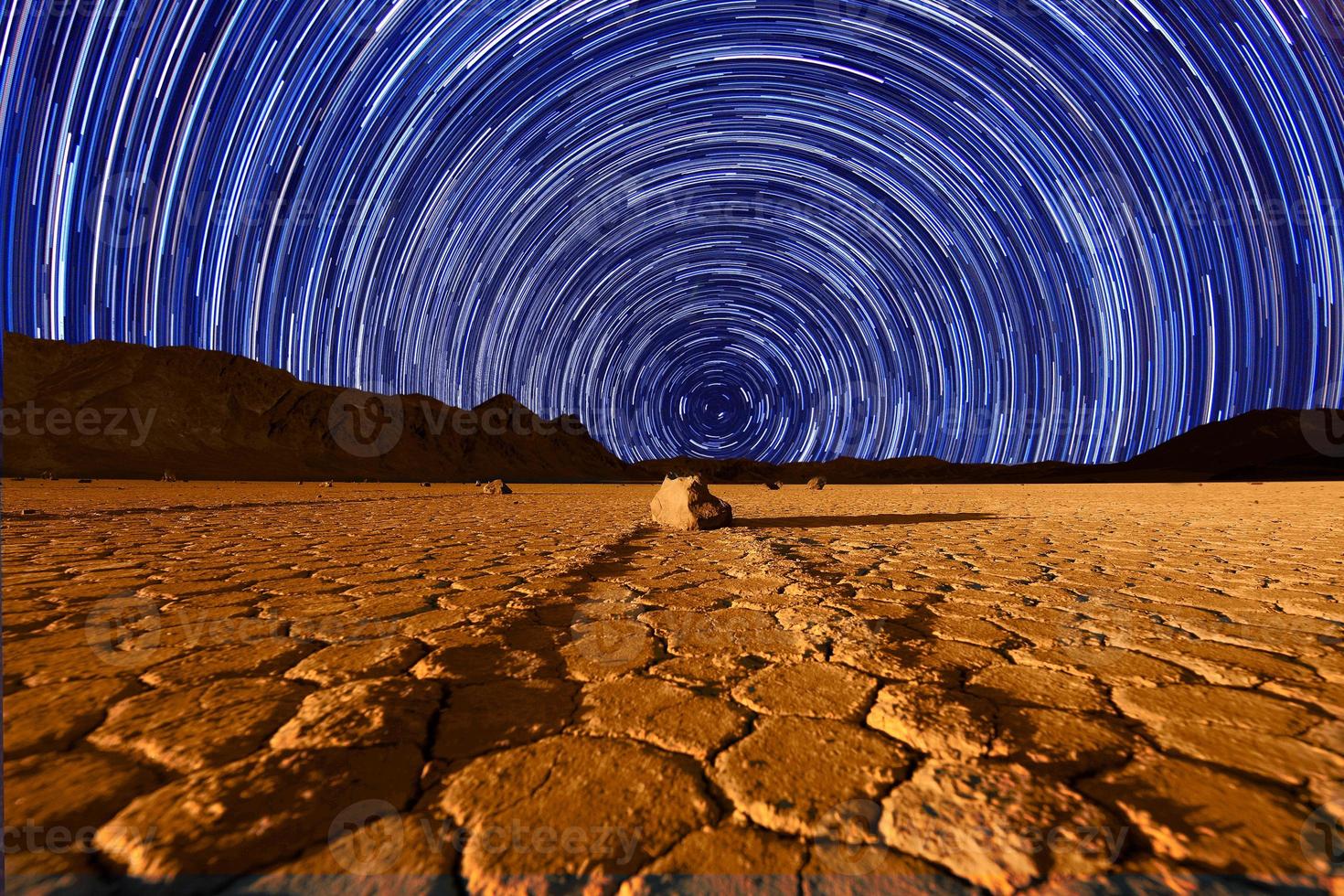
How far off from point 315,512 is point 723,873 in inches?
360

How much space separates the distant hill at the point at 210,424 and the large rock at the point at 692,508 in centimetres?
2505

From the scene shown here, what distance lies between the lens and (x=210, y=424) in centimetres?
3034

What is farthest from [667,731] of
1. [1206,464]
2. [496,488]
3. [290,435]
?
[1206,464]

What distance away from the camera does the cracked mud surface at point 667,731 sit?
0.91m

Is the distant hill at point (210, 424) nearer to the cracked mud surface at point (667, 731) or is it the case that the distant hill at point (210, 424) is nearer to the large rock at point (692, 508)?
the large rock at point (692, 508)

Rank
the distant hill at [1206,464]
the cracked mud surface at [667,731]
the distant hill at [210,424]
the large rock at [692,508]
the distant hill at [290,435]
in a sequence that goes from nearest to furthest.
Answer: the cracked mud surface at [667,731] < the large rock at [692,508] < the distant hill at [210,424] < the distant hill at [290,435] < the distant hill at [1206,464]

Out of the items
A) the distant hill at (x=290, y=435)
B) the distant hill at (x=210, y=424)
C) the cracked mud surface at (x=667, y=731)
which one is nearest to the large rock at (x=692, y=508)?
the cracked mud surface at (x=667, y=731)

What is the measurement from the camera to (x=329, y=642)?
6.71 feet

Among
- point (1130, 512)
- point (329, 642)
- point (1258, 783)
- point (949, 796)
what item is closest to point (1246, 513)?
point (1130, 512)

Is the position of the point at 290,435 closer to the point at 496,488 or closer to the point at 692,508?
the point at 496,488

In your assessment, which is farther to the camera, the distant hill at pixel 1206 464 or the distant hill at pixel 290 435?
the distant hill at pixel 1206 464

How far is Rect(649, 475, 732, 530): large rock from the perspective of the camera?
609 cm

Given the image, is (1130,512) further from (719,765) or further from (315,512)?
(315,512)

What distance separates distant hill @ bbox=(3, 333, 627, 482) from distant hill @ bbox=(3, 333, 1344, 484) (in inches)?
3.6
